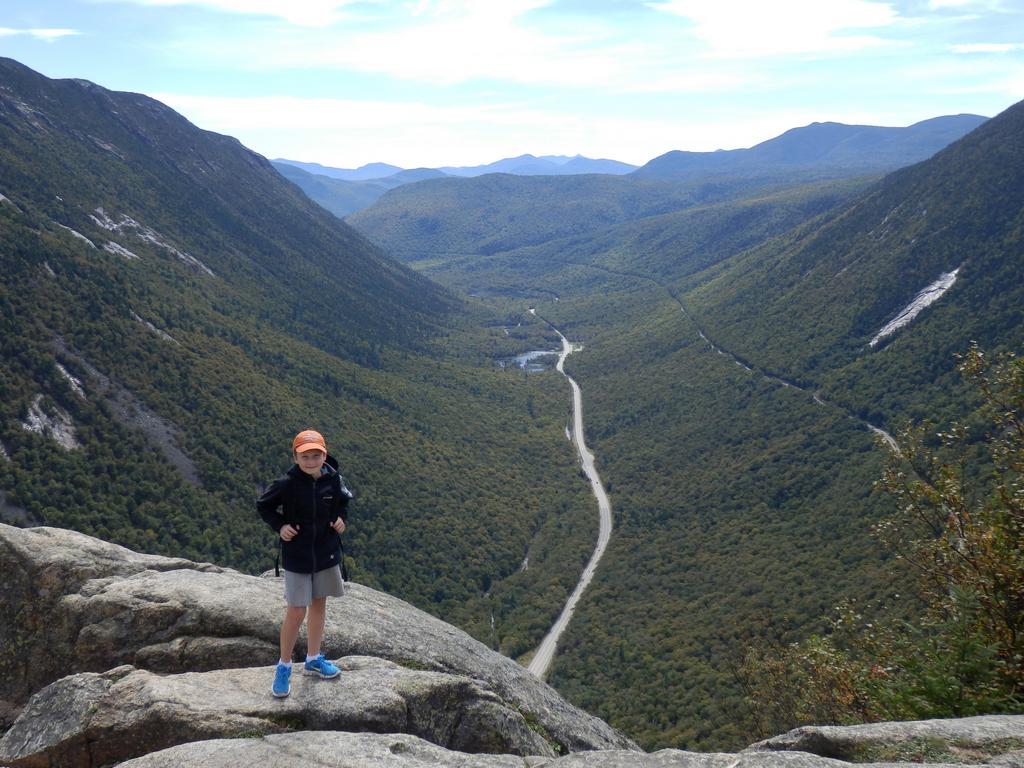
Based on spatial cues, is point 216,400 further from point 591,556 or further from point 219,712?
point 219,712

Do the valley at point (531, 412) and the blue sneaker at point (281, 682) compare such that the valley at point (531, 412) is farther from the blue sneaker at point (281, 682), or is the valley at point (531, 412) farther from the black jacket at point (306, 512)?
the blue sneaker at point (281, 682)

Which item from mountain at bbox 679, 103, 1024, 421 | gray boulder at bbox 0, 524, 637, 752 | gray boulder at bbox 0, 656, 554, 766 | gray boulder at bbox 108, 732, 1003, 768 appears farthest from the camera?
mountain at bbox 679, 103, 1024, 421

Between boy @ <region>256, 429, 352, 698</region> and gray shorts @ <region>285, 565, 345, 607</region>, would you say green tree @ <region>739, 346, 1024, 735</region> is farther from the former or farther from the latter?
boy @ <region>256, 429, 352, 698</region>

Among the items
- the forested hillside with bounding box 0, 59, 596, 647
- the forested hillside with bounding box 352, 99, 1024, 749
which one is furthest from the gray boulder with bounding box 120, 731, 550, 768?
the forested hillside with bounding box 0, 59, 596, 647

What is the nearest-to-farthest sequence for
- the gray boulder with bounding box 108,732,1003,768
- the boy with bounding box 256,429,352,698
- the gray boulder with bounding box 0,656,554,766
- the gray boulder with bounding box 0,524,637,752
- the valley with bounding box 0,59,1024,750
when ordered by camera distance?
the gray boulder with bounding box 108,732,1003,768, the gray boulder with bounding box 0,656,554,766, the boy with bounding box 256,429,352,698, the gray boulder with bounding box 0,524,637,752, the valley with bounding box 0,59,1024,750

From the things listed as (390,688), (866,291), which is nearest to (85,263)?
(390,688)

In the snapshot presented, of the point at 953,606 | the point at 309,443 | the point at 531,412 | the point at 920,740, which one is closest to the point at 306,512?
the point at 309,443

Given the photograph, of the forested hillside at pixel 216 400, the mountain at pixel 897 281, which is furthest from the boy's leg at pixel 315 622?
the mountain at pixel 897 281
